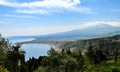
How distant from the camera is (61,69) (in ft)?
170

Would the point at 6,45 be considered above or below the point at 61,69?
above

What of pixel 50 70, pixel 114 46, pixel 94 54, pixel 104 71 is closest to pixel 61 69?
pixel 50 70

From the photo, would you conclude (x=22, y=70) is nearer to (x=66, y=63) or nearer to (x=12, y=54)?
(x=66, y=63)

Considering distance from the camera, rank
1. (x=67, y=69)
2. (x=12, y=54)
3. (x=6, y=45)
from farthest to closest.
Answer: (x=67, y=69)
(x=6, y=45)
(x=12, y=54)

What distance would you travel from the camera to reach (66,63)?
5447 cm

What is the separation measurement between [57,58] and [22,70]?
2018 cm

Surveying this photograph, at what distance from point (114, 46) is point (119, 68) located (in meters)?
133

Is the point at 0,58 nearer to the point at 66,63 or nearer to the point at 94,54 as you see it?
the point at 66,63

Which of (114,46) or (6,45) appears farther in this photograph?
(114,46)

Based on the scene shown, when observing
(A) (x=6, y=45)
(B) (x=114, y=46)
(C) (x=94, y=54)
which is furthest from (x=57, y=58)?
(B) (x=114, y=46)

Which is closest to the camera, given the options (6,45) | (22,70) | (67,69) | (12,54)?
(12,54)

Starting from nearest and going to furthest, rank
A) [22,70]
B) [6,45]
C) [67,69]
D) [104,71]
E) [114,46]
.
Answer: [104,71]
[6,45]
[67,69]
[22,70]
[114,46]

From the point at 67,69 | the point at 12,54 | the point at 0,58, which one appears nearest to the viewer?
the point at 12,54

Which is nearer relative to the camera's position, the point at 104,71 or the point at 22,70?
the point at 104,71
